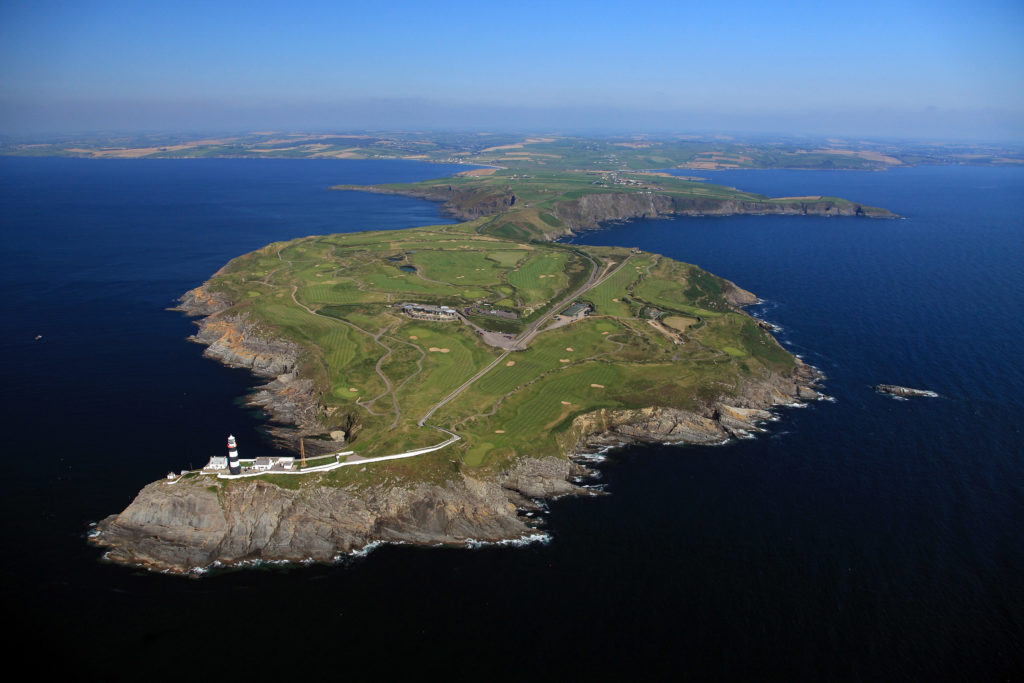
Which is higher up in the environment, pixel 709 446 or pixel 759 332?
pixel 759 332

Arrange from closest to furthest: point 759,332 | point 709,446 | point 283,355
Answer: point 709,446 → point 283,355 → point 759,332

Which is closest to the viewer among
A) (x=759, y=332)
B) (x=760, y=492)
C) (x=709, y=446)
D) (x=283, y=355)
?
(x=760, y=492)

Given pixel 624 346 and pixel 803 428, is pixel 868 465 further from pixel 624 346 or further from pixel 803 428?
pixel 624 346

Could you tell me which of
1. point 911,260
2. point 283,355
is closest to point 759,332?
point 283,355

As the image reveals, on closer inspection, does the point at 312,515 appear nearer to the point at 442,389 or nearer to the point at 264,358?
the point at 442,389

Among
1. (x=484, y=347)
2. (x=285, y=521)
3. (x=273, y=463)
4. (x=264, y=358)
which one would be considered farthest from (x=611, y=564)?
(x=264, y=358)

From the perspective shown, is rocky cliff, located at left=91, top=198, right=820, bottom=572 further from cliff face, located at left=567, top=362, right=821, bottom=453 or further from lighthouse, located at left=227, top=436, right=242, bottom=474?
cliff face, located at left=567, top=362, right=821, bottom=453

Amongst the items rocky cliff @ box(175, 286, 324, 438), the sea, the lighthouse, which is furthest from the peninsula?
the sea
